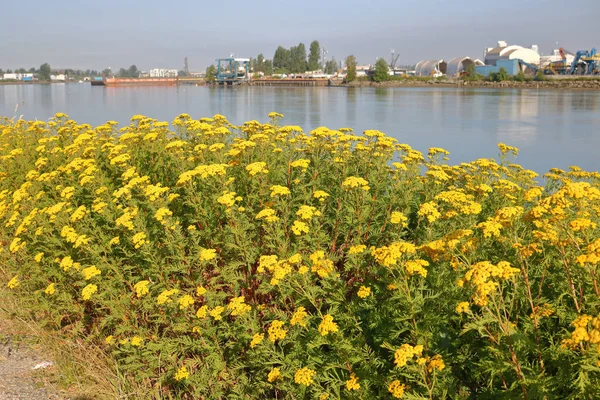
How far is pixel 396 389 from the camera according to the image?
98.0 inches

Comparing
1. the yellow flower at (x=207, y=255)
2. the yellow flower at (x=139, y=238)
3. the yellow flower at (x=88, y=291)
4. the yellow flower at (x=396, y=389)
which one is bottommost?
the yellow flower at (x=396, y=389)

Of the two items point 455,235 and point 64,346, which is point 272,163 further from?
point 64,346

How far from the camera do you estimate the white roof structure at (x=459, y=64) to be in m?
130

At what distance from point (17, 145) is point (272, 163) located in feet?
18.2

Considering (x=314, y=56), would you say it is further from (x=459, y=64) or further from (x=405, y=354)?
(x=405, y=354)

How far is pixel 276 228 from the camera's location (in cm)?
363

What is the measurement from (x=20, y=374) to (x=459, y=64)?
143 meters

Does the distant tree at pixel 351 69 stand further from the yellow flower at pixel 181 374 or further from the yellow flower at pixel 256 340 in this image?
the yellow flower at pixel 256 340

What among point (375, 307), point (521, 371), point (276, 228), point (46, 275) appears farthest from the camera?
point (46, 275)

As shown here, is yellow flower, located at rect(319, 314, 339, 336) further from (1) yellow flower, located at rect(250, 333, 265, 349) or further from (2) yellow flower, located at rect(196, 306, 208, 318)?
(2) yellow flower, located at rect(196, 306, 208, 318)

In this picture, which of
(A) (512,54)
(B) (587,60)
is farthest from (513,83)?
(A) (512,54)

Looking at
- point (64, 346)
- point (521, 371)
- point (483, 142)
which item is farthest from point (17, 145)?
point (483, 142)

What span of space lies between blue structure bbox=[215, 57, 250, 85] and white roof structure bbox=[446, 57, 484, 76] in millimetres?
62820

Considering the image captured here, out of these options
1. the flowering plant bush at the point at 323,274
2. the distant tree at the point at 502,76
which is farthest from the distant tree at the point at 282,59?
the flowering plant bush at the point at 323,274
